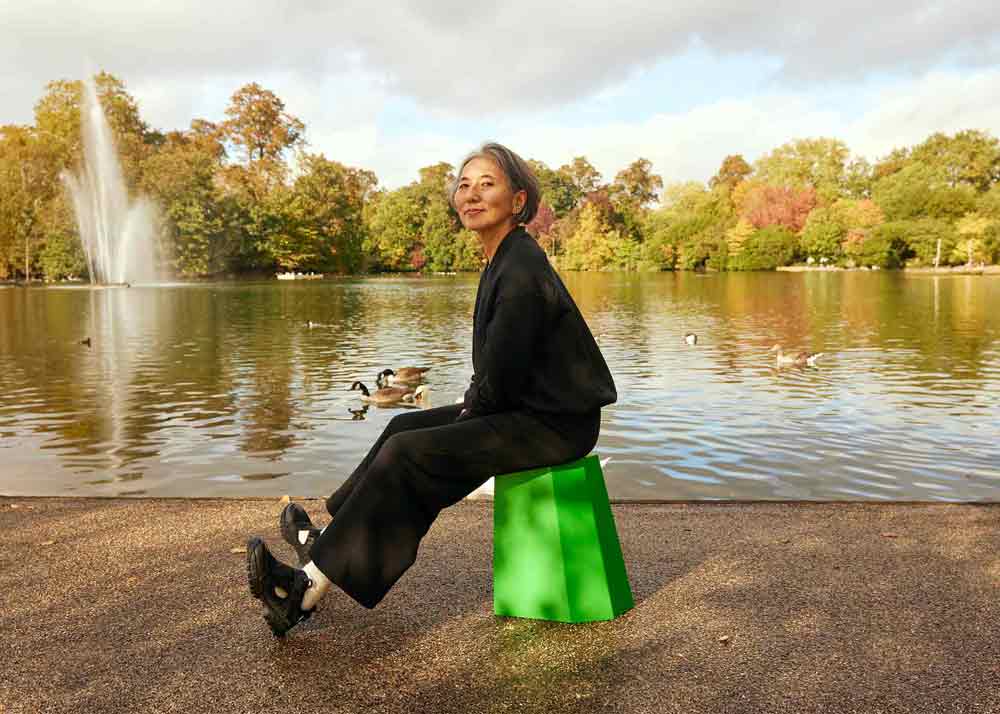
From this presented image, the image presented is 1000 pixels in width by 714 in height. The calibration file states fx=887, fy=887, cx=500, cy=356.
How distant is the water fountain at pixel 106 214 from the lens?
52.8m

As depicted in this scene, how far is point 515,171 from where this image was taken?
11.1 feet

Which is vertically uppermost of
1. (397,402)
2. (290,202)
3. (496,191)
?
(290,202)

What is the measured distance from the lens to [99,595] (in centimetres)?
351

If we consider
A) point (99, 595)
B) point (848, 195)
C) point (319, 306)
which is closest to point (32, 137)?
point (319, 306)

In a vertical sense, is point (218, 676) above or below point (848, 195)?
below

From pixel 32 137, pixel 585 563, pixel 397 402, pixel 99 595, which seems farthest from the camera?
pixel 32 137

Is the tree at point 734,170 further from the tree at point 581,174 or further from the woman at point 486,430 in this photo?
the woman at point 486,430

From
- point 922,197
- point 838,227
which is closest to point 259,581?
point 838,227

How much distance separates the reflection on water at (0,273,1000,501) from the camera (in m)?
7.15

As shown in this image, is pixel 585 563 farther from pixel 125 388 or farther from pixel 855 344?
pixel 855 344

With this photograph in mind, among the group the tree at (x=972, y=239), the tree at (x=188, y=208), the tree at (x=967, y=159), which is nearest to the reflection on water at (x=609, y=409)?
the tree at (x=188, y=208)

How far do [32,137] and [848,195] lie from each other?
73832mm

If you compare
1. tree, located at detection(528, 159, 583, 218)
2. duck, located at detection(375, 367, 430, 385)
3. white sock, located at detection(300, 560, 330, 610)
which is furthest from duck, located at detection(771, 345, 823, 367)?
tree, located at detection(528, 159, 583, 218)

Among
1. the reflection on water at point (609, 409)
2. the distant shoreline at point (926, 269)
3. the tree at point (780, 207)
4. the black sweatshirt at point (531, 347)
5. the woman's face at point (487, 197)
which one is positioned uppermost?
the tree at point (780, 207)
